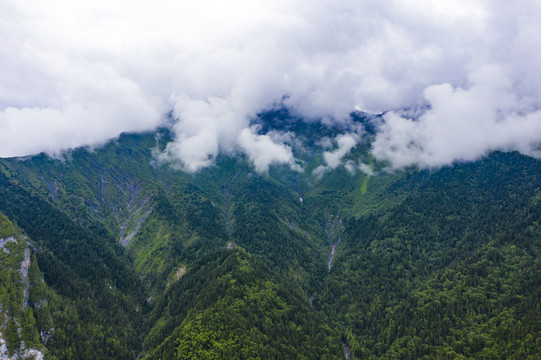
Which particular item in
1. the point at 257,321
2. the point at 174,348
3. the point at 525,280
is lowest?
the point at 174,348

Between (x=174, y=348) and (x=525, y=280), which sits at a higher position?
(x=525, y=280)

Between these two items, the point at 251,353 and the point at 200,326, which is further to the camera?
the point at 200,326

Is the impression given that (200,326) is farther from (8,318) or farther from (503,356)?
(503,356)

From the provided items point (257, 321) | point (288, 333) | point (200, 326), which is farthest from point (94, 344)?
point (288, 333)

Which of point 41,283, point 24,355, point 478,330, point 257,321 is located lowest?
point 24,355

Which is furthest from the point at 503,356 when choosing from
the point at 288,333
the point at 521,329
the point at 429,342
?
the point at 288,333

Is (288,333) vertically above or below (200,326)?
above

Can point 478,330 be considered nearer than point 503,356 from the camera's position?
No

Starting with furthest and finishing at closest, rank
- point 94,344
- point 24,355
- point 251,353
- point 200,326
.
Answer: point 94,344 < point 200,326 < point 251,353 < point 24,355

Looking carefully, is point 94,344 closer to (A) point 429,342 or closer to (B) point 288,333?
(B) point 288,333

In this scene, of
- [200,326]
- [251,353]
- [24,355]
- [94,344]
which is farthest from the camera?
[94,344]
